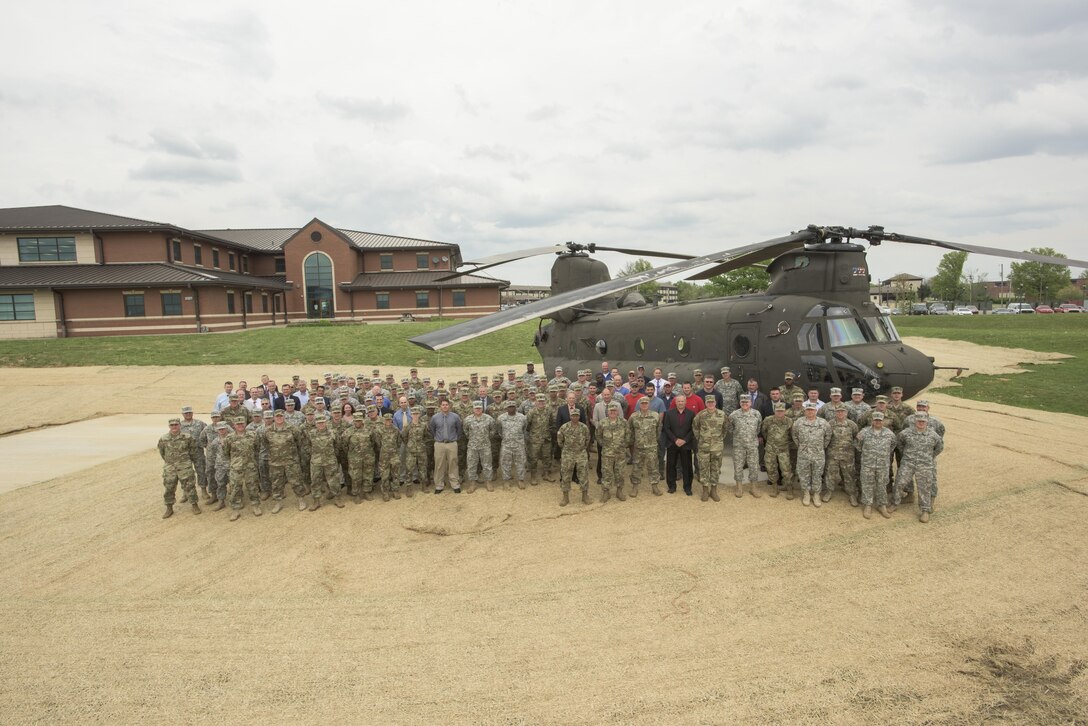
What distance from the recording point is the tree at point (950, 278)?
67500mm

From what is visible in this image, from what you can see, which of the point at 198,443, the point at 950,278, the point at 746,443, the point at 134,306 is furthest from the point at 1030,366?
the point at 950,278

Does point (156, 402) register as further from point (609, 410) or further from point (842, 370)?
point (842, 370)

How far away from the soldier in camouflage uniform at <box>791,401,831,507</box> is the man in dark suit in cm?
153

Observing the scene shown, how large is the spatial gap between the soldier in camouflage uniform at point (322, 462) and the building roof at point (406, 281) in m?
32.7

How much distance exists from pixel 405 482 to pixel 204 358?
65.9ft

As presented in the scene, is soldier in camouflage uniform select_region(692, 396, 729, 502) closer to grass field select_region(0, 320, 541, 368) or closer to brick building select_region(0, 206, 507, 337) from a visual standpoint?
grass field select_region(0, 320, 541, 368)

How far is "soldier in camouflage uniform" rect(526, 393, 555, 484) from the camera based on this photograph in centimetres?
973

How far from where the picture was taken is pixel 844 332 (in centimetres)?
979

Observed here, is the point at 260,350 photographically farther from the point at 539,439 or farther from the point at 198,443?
the point at 539,439

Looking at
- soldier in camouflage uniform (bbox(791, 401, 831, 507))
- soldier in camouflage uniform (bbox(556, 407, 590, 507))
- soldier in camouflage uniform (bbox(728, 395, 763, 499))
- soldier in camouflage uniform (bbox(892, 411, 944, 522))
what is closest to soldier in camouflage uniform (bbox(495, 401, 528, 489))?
soldier in camouflage uniform (bbox(556, 407, 590, 507))

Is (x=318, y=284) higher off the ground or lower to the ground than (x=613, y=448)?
higher

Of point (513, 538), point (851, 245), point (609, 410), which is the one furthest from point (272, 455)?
point (851, 245)

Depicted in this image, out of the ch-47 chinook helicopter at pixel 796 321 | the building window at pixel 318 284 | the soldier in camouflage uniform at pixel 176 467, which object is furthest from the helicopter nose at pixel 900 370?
the building window at pixel 318 284

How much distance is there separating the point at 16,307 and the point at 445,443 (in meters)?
35.4
